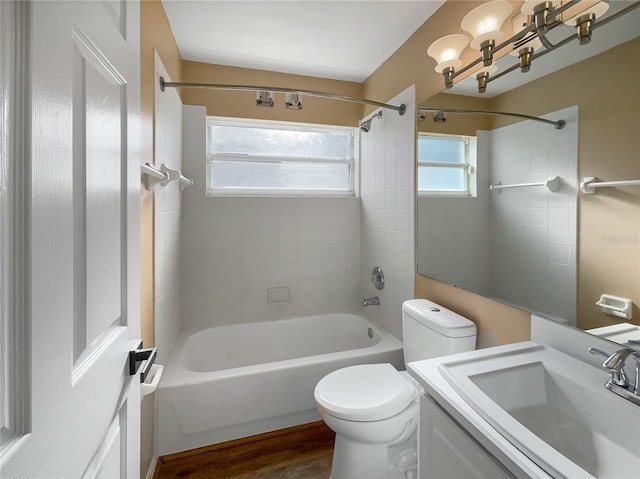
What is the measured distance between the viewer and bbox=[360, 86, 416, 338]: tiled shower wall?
1.98 meters

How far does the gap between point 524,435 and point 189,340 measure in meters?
2.13

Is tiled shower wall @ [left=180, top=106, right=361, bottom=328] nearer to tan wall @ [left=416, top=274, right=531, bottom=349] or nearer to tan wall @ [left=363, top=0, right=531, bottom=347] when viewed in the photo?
tan wall @ [left=363, top=0, right=531, bottom=347]

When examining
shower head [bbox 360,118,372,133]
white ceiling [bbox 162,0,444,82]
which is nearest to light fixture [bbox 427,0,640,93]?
white ceiling [bbox 162,0,444,82]

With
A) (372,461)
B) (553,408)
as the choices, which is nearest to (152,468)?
(372,461)

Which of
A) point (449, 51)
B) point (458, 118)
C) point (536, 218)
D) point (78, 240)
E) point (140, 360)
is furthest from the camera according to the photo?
point (458, 118)

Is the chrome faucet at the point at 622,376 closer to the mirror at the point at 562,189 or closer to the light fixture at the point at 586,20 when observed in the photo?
the mirror at the point at 562,189

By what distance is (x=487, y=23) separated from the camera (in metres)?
1.22

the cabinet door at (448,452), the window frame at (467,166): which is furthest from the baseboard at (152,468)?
the window frame at (467,166)

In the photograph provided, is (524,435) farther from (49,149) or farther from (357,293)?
(357,293)

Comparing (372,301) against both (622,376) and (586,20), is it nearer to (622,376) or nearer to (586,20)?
(622,376)

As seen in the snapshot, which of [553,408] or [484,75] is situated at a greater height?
[484,75]

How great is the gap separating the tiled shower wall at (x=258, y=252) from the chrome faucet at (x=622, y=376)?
2.02m

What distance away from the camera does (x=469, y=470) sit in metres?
0.74

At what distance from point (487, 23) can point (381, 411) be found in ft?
5.50
